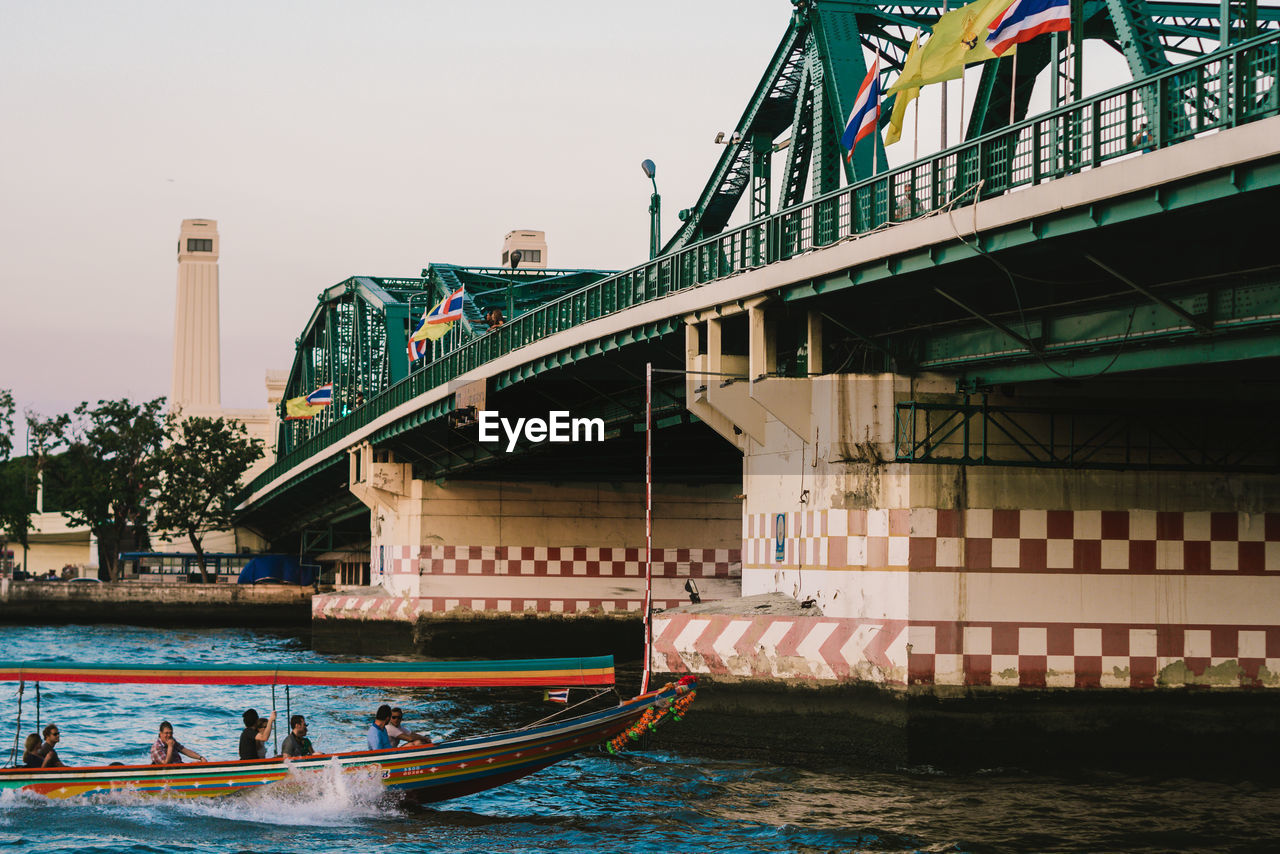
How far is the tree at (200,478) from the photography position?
108131 mm

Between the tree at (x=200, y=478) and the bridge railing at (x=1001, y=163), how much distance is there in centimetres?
7702

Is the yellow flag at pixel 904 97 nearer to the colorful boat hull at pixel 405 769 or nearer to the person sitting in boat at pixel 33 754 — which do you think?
the colorful boat hull at pixel 405 769

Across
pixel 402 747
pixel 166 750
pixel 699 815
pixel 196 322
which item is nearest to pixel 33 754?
pixel 166 750

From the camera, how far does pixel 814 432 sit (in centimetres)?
2750

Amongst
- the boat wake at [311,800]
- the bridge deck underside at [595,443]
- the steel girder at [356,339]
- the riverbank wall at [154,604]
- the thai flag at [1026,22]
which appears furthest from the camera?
the riverbank wall at [154,604]

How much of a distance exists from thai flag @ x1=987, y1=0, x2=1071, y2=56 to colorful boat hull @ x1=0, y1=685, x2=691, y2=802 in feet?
35.5

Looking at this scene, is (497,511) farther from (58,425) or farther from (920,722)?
(58,425)

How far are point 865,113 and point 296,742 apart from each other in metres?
13.8

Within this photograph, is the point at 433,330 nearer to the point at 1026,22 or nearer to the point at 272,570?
the point at 1026,22

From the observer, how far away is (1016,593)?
2588 centimetres

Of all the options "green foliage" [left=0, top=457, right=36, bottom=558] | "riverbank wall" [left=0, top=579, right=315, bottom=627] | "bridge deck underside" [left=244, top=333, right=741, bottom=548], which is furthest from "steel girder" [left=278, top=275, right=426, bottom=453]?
"green foliage" [left=0, top=457, right=36, bottom=558]

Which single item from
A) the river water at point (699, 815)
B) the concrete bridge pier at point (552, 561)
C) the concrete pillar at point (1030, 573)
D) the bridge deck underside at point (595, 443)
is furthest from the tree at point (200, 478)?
the concrete pillar at point (1030, 573)

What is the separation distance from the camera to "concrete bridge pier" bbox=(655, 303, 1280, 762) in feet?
83.8

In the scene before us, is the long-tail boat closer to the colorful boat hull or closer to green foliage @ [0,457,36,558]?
the colorful boat hull
